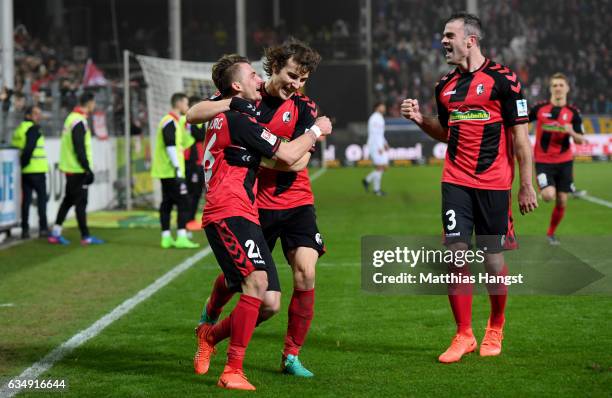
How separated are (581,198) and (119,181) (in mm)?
9520

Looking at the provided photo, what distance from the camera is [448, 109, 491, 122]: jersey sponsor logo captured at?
23.6 feet

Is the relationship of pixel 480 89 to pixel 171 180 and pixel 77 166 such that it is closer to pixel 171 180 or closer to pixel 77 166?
pixel 171 180

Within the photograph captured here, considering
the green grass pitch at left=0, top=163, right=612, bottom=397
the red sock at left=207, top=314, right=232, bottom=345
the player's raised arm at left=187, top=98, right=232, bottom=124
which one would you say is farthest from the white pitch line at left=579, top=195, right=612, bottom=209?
the player's raised arm at left=187, top=98, right=232, bottom=124

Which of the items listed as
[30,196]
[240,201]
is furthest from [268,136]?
[30,196]

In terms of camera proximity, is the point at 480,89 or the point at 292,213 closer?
the point at 292,213

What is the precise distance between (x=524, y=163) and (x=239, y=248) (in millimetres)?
2171

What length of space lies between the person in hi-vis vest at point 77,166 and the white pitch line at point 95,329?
8.81 ft

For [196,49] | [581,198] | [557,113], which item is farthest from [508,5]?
[557,113]

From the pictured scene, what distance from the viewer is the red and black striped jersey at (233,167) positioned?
239 inches

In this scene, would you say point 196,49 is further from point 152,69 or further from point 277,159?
point 277,159

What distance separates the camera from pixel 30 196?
1524 centimetres

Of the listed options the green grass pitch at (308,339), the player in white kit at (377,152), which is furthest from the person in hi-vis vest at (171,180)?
the player in white kit at (377,152)

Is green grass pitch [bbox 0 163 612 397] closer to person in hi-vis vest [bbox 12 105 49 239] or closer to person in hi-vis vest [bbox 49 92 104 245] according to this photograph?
person in hi-vis vest [bbox 49 92 104 245]

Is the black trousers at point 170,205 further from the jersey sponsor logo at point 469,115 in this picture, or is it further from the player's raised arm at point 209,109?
the player's raised arm at point 209,109
